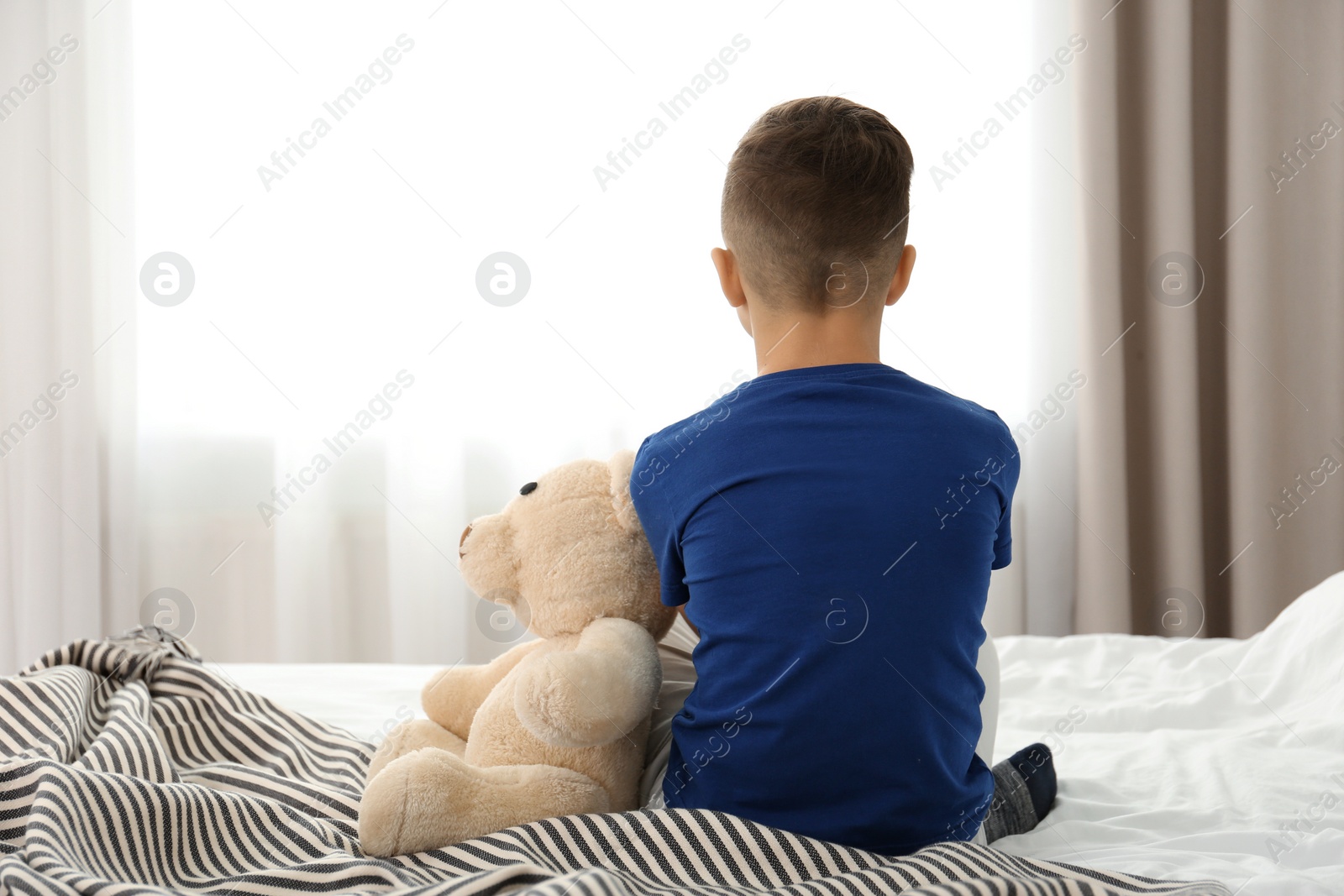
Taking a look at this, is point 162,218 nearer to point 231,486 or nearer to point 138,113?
point 138,113

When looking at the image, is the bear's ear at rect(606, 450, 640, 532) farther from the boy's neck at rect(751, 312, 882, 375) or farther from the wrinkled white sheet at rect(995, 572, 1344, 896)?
the wrinkled white sheet at rect(995, 572, 1344, 896)

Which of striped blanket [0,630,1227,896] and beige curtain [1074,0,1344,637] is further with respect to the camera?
beige curtain [1074,0,1344,637]

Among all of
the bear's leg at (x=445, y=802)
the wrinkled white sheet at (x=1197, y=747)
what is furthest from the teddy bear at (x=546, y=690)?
the wrinkled white sheet at (x=1197, y=747)

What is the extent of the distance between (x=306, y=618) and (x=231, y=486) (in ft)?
1.22

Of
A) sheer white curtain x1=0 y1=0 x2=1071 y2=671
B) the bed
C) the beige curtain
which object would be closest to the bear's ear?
the bed

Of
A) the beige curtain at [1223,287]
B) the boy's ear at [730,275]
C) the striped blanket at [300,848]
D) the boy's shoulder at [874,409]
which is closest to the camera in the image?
the striped blanket at [300,848]

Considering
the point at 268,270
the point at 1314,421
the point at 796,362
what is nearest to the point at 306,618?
the point at 268,270

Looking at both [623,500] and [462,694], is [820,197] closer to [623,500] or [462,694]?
[623,500]

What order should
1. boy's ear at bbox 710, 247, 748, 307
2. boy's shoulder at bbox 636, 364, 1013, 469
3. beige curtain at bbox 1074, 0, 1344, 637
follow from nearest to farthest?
boy's shoulder at bbox 636, 364, 1013, 469 → boy's ear at bbox 710, 247, 748, 307 → beige curtain at bbox 1074, 0, 1344, 637

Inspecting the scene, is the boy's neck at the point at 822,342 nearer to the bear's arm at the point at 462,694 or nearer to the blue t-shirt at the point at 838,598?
the blue t-shirt at the point at 838,598

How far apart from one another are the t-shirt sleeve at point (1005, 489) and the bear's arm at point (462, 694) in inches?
16.6

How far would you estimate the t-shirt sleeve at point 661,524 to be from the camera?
2.50ft

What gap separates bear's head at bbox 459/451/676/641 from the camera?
78cm

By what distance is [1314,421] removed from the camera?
2311 millimetres
